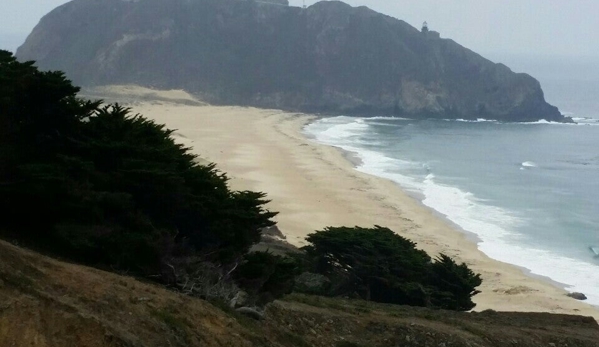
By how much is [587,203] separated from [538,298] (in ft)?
59.8

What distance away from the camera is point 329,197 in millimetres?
34594

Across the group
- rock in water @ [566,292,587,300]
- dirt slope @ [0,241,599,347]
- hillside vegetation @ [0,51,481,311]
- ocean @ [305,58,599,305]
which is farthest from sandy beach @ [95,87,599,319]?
hillside vegetation @ [0,51,481,311]

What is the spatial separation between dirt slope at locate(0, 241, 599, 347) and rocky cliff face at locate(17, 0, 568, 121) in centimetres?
7978

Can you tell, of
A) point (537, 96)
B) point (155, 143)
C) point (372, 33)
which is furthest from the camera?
point (372, 33)

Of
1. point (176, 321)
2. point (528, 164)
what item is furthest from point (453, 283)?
point (528, 164)

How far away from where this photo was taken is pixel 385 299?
1636cm

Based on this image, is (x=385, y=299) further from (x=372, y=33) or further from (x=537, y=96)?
(x=372, y=33)

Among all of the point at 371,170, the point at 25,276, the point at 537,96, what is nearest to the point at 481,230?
the point at 371,170

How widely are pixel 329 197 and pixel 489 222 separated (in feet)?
23.6

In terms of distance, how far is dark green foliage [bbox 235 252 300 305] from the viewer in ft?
34.6

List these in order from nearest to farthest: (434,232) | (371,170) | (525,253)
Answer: (525,253) → (434,232) → (371,170)

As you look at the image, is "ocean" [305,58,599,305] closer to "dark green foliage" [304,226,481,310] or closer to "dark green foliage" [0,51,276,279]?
"dark green foliage" [304,226,481,310]

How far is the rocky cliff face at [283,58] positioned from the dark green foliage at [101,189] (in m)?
80.3

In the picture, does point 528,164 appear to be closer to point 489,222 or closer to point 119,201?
point 489,222
